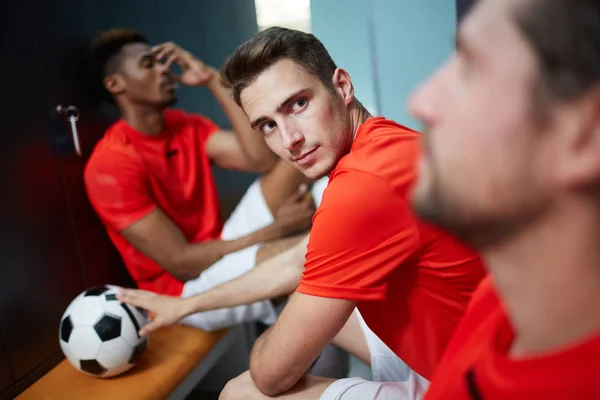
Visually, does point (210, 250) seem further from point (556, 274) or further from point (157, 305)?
point (556, 274)

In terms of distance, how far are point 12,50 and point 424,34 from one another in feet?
3.08

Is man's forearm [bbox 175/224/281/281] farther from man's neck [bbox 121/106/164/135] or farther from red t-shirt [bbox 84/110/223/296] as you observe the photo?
man's neck [bbox 121/106/164/135]

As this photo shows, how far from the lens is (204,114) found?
5.95 ft

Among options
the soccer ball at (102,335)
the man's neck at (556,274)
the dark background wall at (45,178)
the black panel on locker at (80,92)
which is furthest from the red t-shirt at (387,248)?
the black panel on locker at (80,92)

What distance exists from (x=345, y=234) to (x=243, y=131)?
3.07 feet

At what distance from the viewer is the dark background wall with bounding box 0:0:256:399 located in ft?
3.67

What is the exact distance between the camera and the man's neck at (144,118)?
144cm

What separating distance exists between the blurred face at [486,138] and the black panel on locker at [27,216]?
1.09 metres

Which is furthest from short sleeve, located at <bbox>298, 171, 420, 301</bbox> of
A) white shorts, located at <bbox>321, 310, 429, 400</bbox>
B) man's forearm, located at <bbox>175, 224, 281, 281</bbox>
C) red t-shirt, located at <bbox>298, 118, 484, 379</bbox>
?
man's forearm, located at <bbox>175, 224, 281, 281</bbox>

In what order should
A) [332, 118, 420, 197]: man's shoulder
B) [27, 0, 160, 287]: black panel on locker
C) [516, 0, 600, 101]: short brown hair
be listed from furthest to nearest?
[27, 0, 160, 287]: black panel on locker → [332, 118, 420, 197]: man's shoulder → [516, 0, 600, 101]: short brown hair

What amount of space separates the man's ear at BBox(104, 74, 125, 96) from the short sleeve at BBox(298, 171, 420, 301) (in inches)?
38.4

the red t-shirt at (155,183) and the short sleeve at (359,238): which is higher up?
the short sleeve at (359,238)

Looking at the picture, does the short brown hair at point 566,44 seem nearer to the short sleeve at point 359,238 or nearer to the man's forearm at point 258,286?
the short sleeve at point 359,238

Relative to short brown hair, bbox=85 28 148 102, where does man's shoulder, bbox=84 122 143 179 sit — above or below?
below
